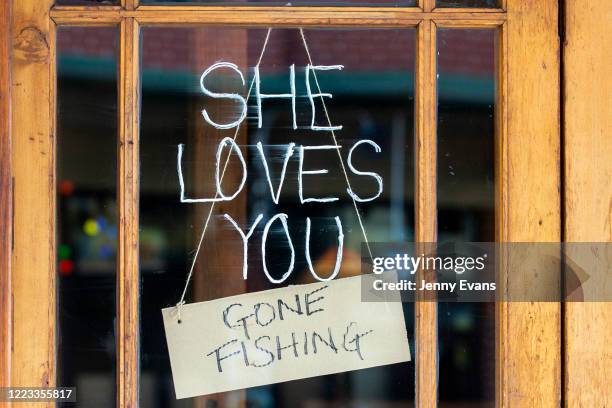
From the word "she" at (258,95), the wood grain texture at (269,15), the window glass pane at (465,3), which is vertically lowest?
the word "she" at (258,95)

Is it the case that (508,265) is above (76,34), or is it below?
below

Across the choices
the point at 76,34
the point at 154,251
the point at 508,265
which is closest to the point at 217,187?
the point at 154,251

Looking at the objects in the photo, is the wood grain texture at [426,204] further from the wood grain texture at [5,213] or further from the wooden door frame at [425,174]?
the wood grain texture at [5,213]

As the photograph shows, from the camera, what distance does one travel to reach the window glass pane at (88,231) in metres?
1.92

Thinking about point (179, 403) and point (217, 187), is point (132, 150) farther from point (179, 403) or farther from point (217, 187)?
point (179, 403)

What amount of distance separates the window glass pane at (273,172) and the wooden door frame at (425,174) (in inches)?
1.6

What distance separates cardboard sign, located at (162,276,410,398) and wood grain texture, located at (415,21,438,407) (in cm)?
4

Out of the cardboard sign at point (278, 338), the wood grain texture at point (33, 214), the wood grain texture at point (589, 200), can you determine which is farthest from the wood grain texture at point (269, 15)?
the cardboard sign at point (278, 338)

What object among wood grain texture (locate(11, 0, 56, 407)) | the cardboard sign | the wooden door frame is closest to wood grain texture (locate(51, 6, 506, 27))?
the wooden door frame

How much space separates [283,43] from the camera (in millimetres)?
1944

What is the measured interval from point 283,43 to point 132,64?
338 mm

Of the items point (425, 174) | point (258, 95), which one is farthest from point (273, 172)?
point (425, 174)

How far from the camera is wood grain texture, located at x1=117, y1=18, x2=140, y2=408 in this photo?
1907 millimetres

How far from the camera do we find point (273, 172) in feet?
6.34
